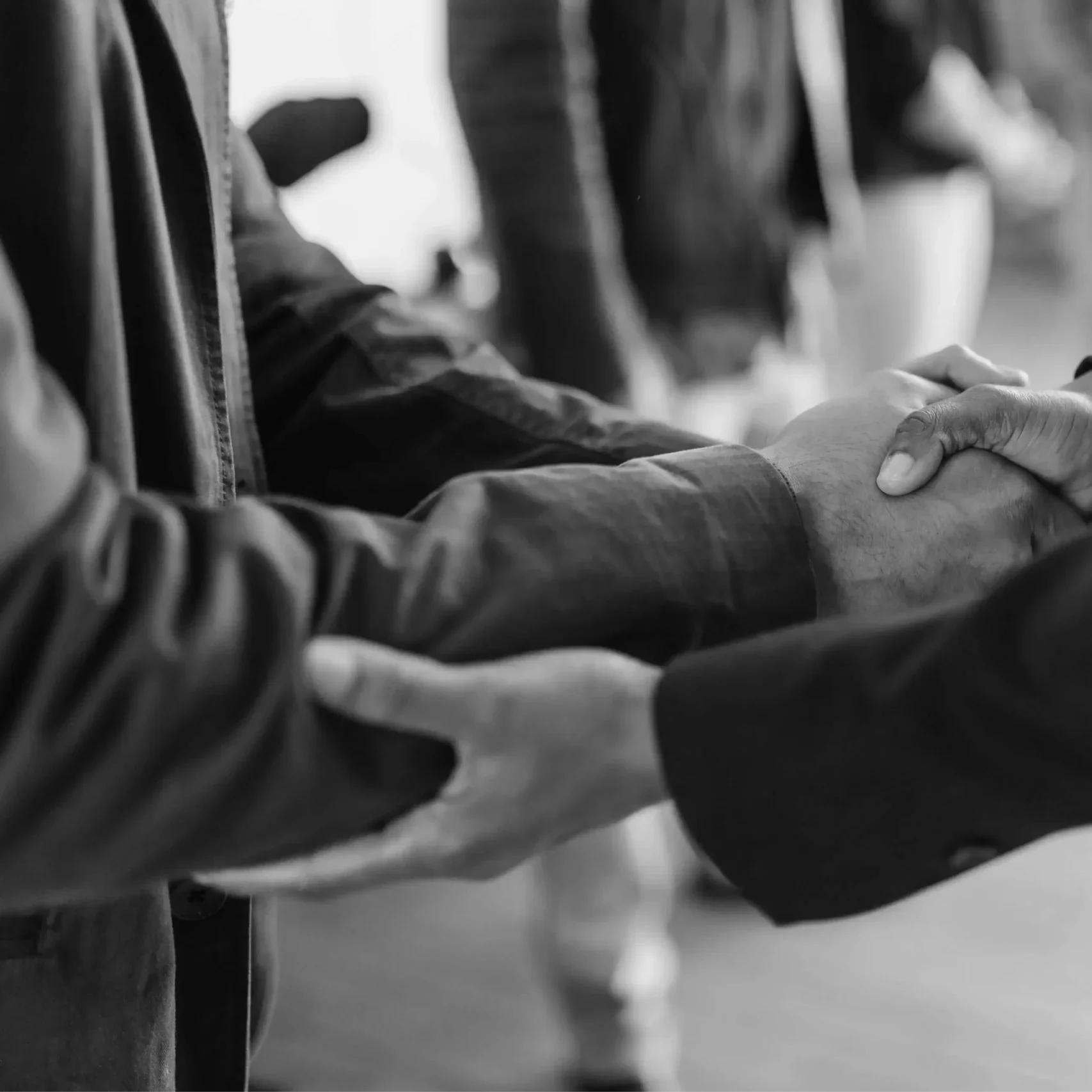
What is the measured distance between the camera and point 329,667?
0.51 meters

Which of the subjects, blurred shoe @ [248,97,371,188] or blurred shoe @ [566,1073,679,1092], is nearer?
blurred shoe @ [248,97,371,188]

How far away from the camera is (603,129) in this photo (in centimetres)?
152

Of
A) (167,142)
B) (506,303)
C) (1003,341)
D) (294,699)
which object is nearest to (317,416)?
(167,142)

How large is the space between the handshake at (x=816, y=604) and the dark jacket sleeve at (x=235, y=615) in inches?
0.8

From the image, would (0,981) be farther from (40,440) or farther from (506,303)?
(506,303)

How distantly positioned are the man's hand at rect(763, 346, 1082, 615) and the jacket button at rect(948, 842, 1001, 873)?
159mm

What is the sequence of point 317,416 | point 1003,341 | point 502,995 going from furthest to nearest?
1. point 1003,341
2. point 502,995
3. point 317,416

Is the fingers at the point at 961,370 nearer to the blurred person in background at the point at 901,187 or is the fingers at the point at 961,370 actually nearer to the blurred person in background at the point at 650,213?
the blurred person in background at the point at 650,213

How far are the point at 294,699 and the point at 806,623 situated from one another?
217 mm

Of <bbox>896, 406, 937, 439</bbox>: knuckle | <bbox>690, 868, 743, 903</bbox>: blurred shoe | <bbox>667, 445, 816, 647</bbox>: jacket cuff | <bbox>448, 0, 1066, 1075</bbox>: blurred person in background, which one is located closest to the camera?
<bbox>667, 445, 816, 647</bbox>: jacket cuff

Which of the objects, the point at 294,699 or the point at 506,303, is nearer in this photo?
the point at 294,699

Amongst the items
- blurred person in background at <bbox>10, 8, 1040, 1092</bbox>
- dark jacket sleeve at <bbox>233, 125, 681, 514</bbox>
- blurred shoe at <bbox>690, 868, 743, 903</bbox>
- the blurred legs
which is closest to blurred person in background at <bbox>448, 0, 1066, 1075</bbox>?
the blurred legs

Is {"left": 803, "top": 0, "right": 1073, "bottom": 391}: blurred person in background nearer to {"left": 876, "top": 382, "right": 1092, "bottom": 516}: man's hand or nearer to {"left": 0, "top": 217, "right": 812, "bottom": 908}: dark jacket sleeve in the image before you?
{"left": 876, "top": 382, "right": 1092, "bottom": 516}: man's hand

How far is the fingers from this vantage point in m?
0.83
